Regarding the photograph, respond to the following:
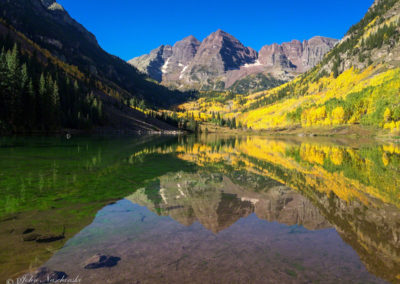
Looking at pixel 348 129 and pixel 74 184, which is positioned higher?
pixel 348 129

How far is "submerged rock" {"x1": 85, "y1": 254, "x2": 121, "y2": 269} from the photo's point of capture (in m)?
7.05

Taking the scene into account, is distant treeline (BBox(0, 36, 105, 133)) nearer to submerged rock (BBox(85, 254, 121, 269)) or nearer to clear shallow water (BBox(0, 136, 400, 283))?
clear shallow water (BBox(0, 136, 400, 283))

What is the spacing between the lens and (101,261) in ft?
23.9

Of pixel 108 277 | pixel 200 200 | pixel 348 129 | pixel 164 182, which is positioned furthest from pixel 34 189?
pixel 348 129

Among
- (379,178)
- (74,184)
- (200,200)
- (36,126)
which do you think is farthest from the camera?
(36,126)

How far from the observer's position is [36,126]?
84000 millimetres

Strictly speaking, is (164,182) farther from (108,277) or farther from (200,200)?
(108,277)

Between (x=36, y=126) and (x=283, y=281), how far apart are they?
3865 inches

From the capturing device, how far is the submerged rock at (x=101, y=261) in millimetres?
7047

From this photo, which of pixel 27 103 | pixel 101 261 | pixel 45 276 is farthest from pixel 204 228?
pixel 27 103

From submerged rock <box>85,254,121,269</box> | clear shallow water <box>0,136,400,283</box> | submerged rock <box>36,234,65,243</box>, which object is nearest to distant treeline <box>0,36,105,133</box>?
clear shallow water <box>0,136,400,283</box>

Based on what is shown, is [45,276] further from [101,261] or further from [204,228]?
[204,228]

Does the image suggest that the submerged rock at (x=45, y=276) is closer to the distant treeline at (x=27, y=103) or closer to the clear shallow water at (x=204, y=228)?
the clear shallow water at (x=204, y=228)

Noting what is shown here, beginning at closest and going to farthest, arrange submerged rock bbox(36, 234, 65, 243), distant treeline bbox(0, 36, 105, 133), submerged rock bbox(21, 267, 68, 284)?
submerged rock bbox(21, 267, 68, 284), submerged rock bbox(36, 234, 65, 243), distant treeline bbox(0, 36, 105, 133)
